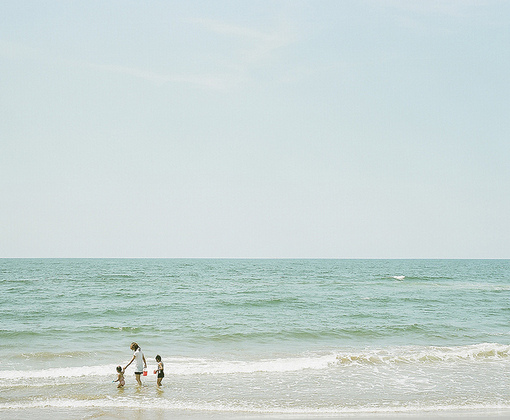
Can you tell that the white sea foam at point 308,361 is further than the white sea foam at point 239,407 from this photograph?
Yes

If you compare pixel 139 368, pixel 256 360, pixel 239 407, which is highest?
pixel 139 368

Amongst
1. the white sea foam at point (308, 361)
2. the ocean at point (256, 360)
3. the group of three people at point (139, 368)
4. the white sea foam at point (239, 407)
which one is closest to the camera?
the white sea foam at point (239, 407)

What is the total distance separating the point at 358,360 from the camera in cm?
1634

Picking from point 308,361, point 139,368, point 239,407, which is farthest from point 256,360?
point 239,407

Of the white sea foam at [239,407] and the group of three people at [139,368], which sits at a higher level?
the group of three people at [139,368]

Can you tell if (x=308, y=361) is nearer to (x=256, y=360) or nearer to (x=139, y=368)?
(x=256, y=360)

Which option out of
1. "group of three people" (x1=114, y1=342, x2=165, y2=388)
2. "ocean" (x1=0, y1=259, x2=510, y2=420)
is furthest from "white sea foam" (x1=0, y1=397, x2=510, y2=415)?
"group of three people" (x1=114, y1=342, x2=165, y2=388)

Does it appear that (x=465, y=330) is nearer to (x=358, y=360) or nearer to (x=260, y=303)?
(x=358, y=360)

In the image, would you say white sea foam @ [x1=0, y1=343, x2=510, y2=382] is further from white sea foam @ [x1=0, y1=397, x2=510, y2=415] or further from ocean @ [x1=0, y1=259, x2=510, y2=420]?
white sea foam @ [x1=0, y1=397, x2=510, y2=415]

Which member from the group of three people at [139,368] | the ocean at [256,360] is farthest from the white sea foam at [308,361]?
the group of three people at [139,368]

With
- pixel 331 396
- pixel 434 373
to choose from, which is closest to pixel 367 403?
pixel 331 396

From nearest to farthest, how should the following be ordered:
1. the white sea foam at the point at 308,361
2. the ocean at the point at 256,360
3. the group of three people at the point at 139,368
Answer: the ocean at the point at 256,360 < the group of three people at the point at 139,368 < the white sea foam at the point at 308,361

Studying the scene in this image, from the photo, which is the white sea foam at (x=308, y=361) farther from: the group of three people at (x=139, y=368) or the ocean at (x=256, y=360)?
the group of three people at (x=139, y=368)

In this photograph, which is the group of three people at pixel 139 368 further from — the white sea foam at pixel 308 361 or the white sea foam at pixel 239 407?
the white sea foam at pixel 308 361
